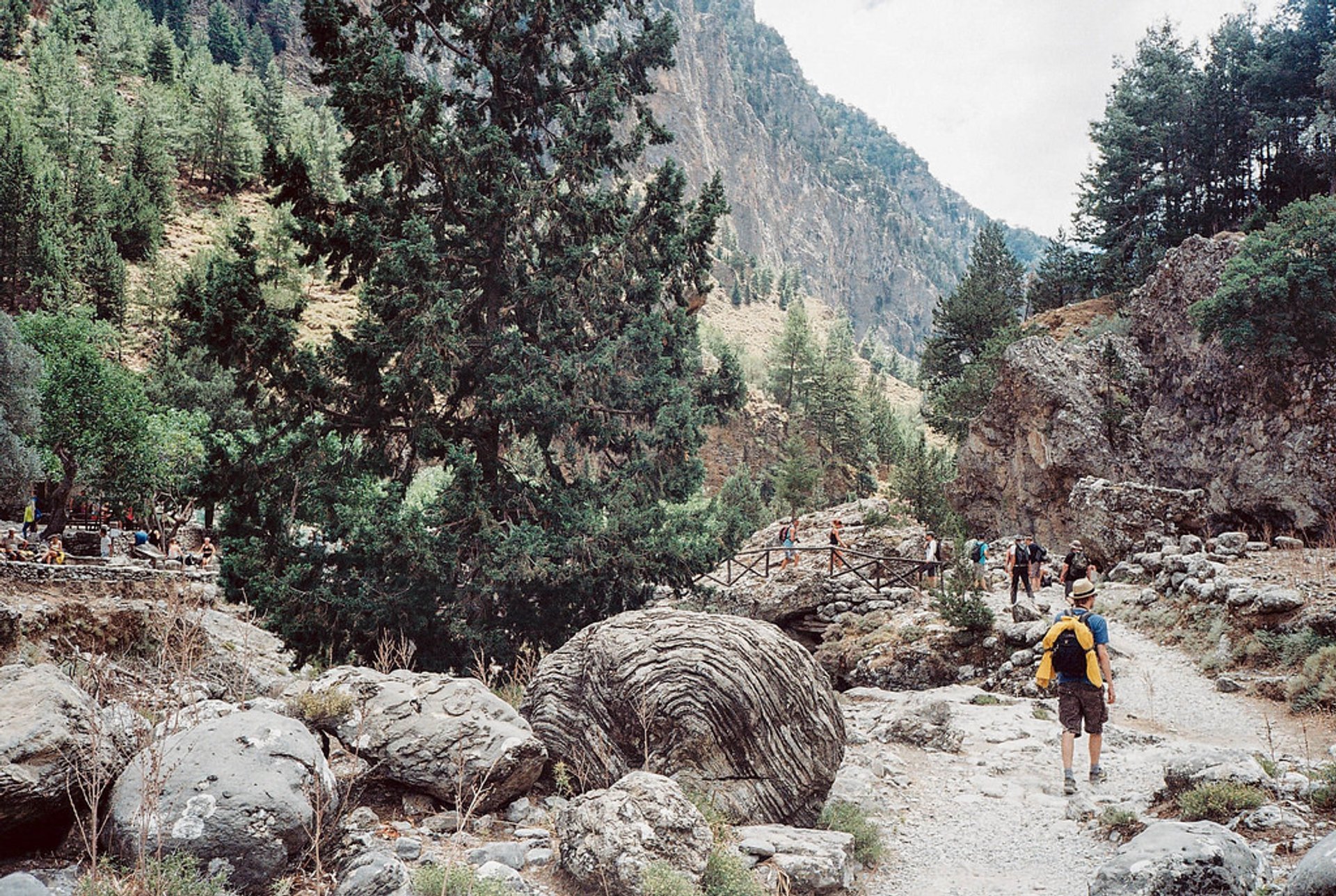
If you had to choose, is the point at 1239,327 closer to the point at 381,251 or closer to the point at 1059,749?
the point at 1059,749

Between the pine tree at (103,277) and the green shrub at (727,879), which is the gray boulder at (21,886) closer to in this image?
the green shrub at (727,879)

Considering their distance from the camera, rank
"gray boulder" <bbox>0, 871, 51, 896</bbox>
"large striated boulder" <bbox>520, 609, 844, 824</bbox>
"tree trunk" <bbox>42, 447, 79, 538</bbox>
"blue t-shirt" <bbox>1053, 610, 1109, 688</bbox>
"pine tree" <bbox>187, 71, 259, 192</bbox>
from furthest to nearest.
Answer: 1. "pine tree" <bbox>187, 71, 259, 192</bbox>
2. "tree trunk" <bbox>42, 447, 79, 538</bbox>
3. "blue t-shirt" <bbox>1053, 610, 1109, 688</bbox>
4. "large striated boulder" <bbox>520, 609, 844, 824</bbox>
5. "gray boulder" <bbox>0, 871, 51, 896</bbox>

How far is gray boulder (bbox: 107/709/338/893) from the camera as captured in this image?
13.1 ft

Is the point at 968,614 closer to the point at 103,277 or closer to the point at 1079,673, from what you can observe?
the point at 1079,673

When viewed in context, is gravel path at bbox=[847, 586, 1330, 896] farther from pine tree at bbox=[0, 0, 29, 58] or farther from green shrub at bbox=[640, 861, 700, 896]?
pine tree at bbox=[0, 0, 29, 58]

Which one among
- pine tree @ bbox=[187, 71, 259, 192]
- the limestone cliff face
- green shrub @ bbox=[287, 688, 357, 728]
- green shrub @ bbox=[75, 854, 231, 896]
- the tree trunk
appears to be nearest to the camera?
green shrub @ bbox=[75, 854, 231, 896]

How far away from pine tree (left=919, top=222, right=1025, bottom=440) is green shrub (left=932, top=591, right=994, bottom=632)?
19891mm

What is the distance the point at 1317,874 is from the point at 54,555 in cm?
2866

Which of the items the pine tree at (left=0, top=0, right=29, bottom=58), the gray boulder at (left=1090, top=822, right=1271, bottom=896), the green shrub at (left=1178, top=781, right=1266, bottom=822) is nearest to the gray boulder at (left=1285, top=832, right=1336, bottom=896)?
the gray boulder at (left=1090, top=822, right=1271, bottom=896)

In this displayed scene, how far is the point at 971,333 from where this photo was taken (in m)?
39.6

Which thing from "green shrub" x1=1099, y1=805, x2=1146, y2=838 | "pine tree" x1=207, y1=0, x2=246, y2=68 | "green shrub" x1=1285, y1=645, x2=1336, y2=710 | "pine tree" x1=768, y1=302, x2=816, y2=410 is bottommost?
"green shrub" x1=1099, y1=805, x2=1146, y2=838

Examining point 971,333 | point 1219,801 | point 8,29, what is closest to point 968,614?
point 1219,801

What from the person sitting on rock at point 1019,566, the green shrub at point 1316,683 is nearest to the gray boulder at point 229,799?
the green shrub at point 1316,683

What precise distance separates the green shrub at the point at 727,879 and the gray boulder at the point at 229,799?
229cm
